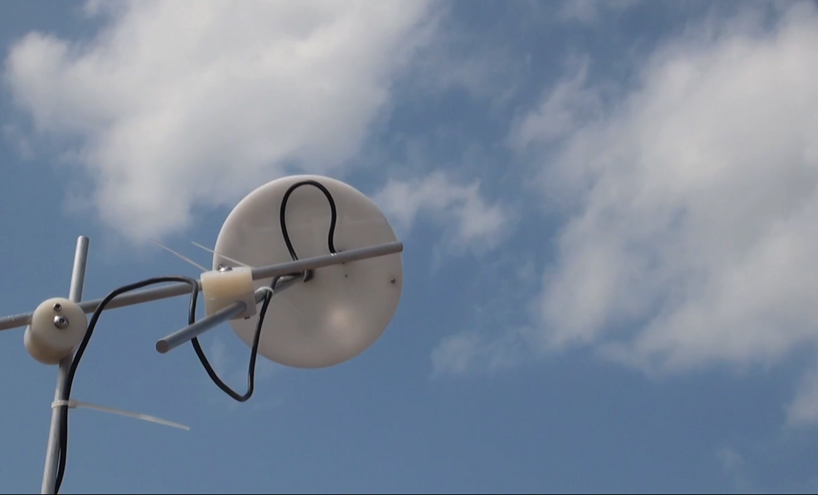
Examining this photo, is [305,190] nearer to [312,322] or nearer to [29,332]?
[312,322]

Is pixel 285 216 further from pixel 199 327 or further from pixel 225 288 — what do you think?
pixel 199 327

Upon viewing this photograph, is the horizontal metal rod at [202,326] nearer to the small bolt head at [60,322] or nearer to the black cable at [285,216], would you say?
the small bolt head at [60,322]

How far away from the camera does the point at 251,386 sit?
7.42 ft

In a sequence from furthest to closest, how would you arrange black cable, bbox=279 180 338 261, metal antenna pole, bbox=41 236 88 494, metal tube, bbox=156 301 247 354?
1. black cable, bbox=279 180 338 261
2. metal antenna pole, bbox=41 236 88 494
3. metal tube, bbox=156 301 247 354

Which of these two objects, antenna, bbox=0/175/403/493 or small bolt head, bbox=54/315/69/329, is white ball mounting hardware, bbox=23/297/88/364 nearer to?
small bolt head, bbox=54/315/69/329

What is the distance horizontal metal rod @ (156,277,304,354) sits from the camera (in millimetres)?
1895

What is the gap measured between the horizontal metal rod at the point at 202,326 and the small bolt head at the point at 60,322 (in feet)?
1.12

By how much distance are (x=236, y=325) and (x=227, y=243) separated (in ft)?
0.94

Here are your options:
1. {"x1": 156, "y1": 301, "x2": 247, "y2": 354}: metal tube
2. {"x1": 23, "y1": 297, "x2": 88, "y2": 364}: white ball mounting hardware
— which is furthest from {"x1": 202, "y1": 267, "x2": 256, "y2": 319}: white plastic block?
{"x1": 23, "y1": 297, "x2": 88, "y2": 364}: white ball mounting hardware

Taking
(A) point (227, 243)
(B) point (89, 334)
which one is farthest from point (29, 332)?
(A) point (227, 243)

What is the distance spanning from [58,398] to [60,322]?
0.59 ft

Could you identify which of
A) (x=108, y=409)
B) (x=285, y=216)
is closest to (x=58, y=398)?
(x=108, y=409)

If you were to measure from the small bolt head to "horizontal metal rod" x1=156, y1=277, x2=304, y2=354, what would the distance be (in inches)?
13.5

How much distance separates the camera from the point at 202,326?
2080 millimetres
